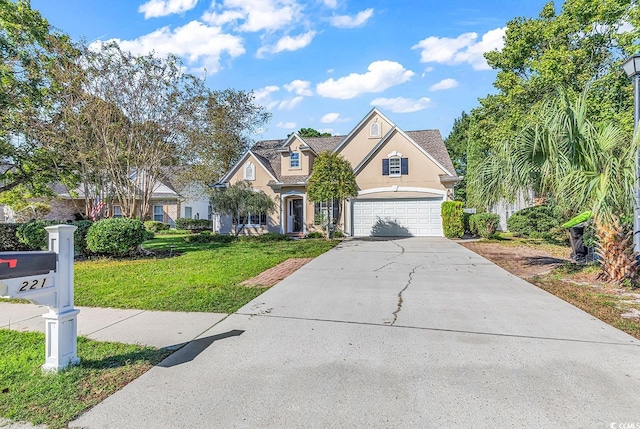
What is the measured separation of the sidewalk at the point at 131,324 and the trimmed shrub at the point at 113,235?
17.2 feet

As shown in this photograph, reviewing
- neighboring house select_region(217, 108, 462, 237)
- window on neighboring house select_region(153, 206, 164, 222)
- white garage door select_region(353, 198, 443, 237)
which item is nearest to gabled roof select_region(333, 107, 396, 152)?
neighboring house select_region(217, 108, 462, 237)

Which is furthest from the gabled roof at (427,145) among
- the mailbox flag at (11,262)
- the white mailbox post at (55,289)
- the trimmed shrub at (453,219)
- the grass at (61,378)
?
the mailbox flag at (11,262)

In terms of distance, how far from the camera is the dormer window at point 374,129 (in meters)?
20.7

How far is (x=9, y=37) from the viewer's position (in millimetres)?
13469

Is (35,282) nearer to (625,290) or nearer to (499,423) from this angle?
(499,423)

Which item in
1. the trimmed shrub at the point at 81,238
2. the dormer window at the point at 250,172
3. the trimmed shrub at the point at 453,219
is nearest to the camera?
the trimmed shrub at the point at 81,238

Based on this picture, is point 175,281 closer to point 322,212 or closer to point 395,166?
point 322,212

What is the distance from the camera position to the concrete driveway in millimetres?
2564

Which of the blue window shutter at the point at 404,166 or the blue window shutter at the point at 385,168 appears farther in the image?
the blue window shutter at the point at 385,168

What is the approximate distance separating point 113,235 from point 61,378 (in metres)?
8.65

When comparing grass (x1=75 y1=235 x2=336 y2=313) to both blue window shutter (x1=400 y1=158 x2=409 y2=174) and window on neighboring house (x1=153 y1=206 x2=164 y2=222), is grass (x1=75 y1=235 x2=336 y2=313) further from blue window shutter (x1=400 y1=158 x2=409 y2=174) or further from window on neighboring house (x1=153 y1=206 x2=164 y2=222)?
window on neighboring house (x1=153 y1=206 x2=164 y2=222)

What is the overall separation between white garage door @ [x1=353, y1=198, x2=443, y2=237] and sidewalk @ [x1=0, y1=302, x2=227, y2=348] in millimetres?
15129

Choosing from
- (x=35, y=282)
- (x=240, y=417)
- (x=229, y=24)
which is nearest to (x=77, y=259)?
(x=229, y=24)

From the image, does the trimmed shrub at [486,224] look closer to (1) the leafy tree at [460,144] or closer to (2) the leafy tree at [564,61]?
(2) the leafy tree at [564,61]
